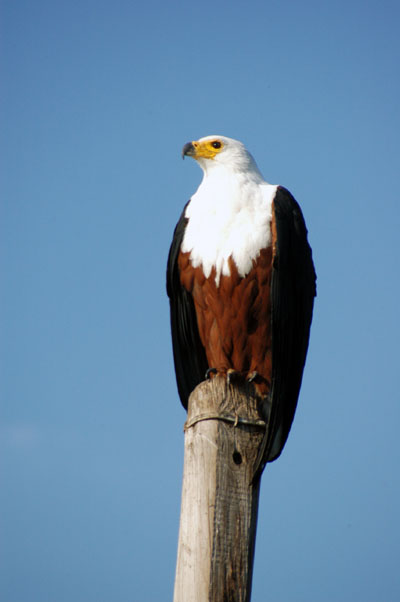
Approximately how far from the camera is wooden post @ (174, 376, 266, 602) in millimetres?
2887

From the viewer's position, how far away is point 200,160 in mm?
5164

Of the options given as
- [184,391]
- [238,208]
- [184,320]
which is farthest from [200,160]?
[184,391]

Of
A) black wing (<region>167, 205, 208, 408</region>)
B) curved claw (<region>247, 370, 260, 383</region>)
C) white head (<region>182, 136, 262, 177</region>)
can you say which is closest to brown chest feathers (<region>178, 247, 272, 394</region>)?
curved claw (<region>247, 370, 260, 383</region>)

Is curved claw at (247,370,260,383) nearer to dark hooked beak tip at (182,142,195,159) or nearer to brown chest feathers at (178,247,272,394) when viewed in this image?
brown chest feathers at (178,247,272,394)

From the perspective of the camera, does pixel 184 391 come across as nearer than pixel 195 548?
No

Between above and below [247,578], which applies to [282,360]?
above

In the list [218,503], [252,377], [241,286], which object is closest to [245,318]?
[241,286]

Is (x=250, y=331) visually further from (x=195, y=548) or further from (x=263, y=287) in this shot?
(x=195, y=548)

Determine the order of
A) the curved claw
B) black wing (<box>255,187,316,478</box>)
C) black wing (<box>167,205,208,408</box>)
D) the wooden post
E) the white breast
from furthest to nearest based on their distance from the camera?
black wing (<box>167,205,208,408</box>) → the white breast → the curved claw → black wing (<box>255,187,316,478</box>) → the wooden post

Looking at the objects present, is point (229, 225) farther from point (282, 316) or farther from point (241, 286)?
point (282, 316)

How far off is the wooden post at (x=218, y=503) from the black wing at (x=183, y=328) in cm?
127

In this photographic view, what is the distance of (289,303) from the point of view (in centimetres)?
425

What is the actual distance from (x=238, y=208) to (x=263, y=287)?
524 mm

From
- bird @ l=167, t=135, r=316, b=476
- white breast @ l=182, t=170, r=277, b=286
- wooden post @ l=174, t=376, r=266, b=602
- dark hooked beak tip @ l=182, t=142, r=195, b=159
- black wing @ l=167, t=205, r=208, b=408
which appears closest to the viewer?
wooden post @ l=174, t=376, r=266, b=602
